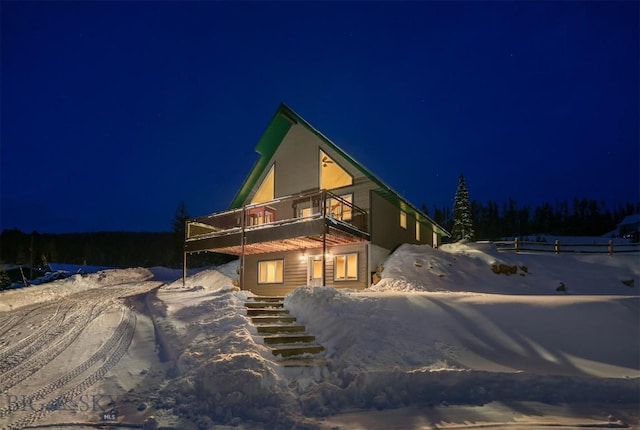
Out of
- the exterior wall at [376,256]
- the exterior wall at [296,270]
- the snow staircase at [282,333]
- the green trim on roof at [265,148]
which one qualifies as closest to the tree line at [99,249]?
the green trim on roof at [265,148]

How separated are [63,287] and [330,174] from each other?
51.0 ft

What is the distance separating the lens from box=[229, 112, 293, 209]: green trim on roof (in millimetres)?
19500

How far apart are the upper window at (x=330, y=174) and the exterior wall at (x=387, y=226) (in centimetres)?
181

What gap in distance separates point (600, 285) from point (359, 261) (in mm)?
12914

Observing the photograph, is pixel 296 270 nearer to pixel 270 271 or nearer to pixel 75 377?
pixel 270 271

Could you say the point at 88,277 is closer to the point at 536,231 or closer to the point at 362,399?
→ the point at 362,399

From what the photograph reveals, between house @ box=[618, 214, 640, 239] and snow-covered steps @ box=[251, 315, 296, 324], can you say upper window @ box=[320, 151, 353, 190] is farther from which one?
house @ box=[618, 214, 640, 239]

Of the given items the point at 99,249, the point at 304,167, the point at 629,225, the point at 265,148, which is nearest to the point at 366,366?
the point at 304,167

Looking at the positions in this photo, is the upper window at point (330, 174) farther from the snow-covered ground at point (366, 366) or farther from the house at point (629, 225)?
the house at point (629, 225)

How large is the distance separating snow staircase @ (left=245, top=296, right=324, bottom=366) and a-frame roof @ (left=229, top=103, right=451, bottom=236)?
8082mm

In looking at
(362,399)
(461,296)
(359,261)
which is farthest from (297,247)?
(362,399)

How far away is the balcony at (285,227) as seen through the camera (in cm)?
1418

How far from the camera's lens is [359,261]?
56.1ft

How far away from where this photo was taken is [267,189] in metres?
20.8
